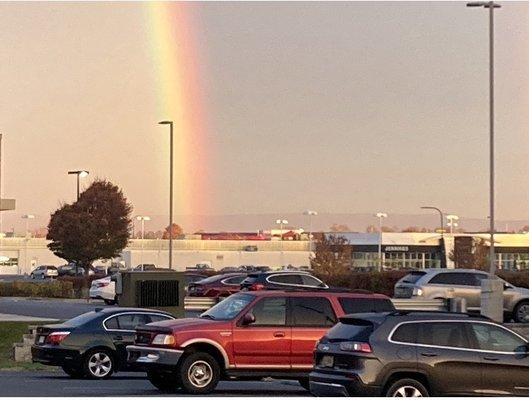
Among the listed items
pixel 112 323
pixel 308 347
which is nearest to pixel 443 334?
pixel 308 347

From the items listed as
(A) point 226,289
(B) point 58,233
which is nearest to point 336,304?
(A) point 226,289

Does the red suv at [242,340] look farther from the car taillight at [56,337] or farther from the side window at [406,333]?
the side window at [406,333]

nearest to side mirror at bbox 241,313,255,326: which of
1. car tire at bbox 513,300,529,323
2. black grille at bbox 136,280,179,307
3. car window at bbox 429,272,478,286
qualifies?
black grille at bbox 136,280,179,307

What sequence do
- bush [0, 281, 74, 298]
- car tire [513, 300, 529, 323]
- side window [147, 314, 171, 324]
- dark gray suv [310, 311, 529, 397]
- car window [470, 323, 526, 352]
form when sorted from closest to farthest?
1. dark gray suv [310, 311, 529, 397]
2. car window [470, 323, 526, 352]
3. side window [147, 314, 171, 324]
4. car tire [513, 300, 529, 323]
5. bush [0, 281, 74, 298]

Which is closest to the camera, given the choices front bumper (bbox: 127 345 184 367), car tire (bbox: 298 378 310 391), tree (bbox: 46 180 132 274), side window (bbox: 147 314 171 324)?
front bumper (bbox: 127 345 184 367)

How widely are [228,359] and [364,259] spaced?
101876 mm

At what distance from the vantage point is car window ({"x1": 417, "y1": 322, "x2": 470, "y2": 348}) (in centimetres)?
1727

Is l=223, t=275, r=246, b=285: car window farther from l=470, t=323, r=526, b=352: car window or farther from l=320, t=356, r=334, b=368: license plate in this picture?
l=320, t=356, r=334, b=368: license plate

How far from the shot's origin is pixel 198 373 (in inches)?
814

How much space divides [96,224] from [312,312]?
5518 centimetres

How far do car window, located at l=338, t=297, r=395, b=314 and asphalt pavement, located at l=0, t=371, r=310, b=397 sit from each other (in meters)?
1.81

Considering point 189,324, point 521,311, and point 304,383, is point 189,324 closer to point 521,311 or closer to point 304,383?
point 304,383

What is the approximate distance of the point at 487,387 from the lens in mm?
17422

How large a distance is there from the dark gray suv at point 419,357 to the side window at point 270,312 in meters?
3.81
